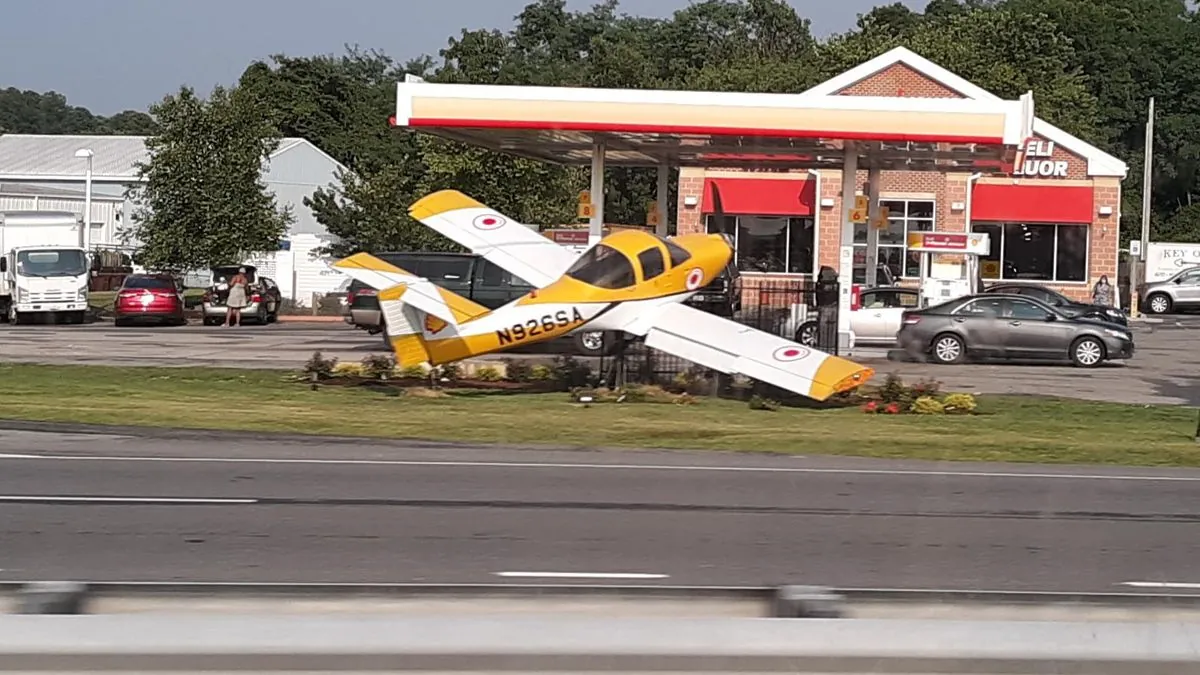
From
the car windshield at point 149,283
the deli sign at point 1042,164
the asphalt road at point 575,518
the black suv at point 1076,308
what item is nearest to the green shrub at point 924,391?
the asphalt road at point 575,518

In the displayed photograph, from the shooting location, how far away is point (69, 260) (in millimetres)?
42594

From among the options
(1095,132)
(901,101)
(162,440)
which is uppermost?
(1095,132)

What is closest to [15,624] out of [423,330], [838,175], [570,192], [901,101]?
[423,330]

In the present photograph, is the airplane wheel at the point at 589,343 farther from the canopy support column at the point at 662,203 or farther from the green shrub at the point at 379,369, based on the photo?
the green shrub at the point at 379,369

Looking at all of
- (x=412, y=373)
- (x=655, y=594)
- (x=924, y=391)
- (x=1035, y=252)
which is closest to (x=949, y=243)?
(x=924, y=391)

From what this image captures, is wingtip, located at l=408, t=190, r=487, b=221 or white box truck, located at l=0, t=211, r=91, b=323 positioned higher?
wingtip, located at l=408, t=190, r=487, b=221

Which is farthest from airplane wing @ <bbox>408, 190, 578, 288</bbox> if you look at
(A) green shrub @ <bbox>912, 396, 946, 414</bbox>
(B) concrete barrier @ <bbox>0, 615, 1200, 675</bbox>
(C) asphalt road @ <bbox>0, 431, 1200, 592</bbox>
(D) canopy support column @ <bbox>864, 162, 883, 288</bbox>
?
(B) concrete barrier @ <bbox>0, 615, 1200, 675</bbox>

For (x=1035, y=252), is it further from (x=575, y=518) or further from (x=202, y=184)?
(x=575, y=518)

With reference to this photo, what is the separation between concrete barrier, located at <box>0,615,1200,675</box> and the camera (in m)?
4.17

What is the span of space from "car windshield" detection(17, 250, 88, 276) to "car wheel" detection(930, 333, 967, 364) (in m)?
24.9

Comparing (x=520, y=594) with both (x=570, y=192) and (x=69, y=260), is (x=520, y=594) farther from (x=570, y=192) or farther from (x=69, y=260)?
(x=570, y=192)

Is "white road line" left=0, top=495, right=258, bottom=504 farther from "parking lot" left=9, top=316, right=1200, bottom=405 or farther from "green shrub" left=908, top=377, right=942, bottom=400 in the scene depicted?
"parking lot" left=9, top=316, right=1200, bottom=405

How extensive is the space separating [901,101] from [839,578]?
18.1 metres

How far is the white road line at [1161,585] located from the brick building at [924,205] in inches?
1554
